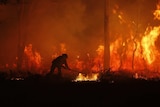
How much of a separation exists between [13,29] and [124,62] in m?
8.07

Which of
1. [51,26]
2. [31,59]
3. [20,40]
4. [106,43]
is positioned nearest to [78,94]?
[106,43]

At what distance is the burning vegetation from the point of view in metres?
26.7

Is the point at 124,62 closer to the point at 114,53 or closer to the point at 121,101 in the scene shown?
the point at 114,53

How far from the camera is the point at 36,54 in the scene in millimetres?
28109

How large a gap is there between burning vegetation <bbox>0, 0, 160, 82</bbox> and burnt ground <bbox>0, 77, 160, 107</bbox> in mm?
10208

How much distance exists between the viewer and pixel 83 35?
28297 millimetres

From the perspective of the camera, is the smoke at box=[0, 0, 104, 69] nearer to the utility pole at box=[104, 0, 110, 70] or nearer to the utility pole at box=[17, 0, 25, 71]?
the utility pole at box=[17, 0, 25, 71]

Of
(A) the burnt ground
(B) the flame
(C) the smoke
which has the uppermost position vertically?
(C) the smoke

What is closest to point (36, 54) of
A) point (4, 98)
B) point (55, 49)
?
point (55, 49)

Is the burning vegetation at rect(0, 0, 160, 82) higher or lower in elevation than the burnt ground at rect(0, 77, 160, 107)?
higher

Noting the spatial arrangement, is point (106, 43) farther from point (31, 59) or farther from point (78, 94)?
point (78, 94)

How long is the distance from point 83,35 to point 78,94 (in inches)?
570

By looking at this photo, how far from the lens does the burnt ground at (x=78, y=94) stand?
502 inches

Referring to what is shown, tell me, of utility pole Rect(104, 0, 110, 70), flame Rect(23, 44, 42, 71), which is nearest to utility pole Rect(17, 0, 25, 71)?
flame Rect(23, 44, 42, 71)
